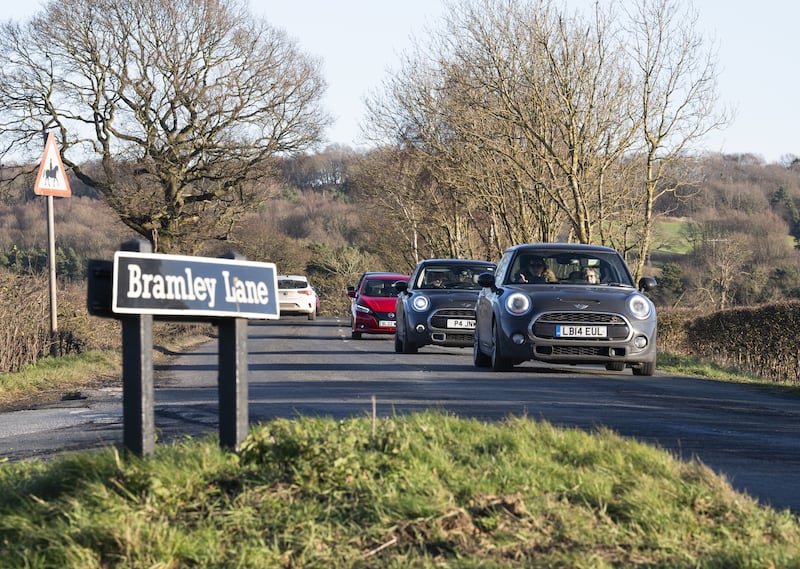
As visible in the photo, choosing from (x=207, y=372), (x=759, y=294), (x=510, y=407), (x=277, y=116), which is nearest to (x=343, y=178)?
(x=759, y=294)

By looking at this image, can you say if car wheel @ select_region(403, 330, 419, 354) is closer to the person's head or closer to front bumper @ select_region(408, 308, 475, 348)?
front bumper @ select_region(408, 308, 475, 348)

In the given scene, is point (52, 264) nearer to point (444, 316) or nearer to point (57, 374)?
point (57, 374)

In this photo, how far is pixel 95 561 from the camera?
420cm

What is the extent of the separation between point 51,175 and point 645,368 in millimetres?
8852

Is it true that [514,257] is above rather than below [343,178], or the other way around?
below

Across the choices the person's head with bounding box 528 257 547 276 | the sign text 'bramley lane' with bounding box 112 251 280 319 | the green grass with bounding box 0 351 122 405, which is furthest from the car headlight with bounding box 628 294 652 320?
the sign text 'bramley lane' with bounding box 112 251 280 319

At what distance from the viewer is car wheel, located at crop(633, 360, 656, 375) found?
16269 millimetres

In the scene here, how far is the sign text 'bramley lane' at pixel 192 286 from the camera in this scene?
512 centimetres

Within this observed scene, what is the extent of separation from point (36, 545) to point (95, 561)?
1.06ft

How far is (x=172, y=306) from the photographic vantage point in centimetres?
526

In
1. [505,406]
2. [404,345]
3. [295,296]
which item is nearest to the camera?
[505,406]

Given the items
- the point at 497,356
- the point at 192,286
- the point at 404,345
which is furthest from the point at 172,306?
the point at 404,345

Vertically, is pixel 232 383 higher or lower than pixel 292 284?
lower

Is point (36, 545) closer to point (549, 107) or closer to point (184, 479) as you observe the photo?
point (184, 479)
